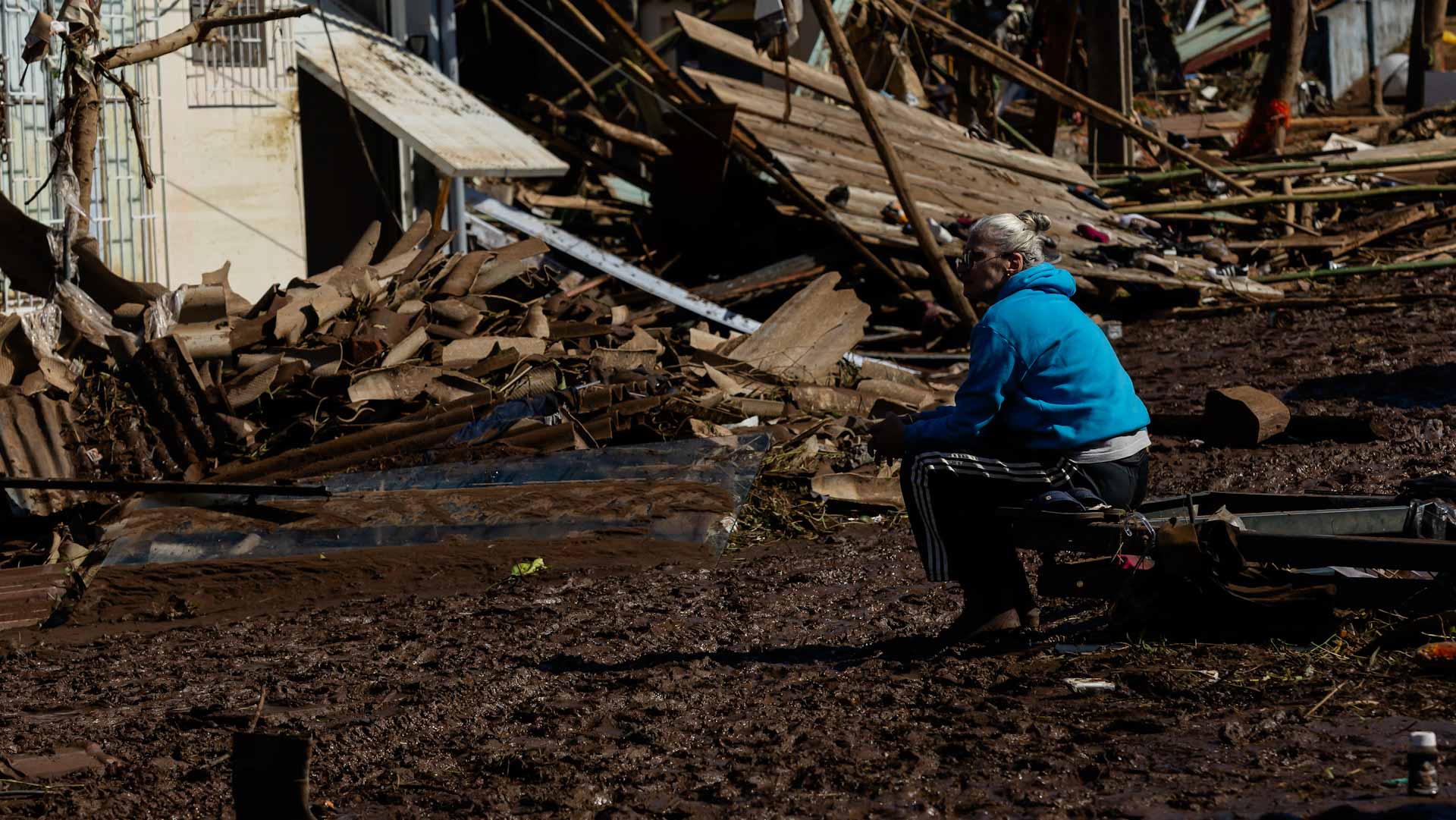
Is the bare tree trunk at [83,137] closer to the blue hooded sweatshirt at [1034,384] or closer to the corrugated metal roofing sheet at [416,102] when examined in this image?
the corrugated metal roofing sheet at [416,102]

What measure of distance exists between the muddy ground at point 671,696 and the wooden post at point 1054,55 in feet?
35.7

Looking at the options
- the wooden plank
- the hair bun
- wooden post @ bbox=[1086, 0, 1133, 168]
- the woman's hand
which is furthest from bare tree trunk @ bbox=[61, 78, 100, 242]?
wooden post @ bbox=[1086, 0, 1133, 168]

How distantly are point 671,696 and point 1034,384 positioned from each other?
165cm

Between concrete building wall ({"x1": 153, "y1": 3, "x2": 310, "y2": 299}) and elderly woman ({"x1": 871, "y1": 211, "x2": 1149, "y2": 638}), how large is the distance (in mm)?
7840

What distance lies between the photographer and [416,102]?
41.4 ft

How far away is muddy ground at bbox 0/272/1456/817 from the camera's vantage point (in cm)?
427

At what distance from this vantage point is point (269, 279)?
12500 millimetres

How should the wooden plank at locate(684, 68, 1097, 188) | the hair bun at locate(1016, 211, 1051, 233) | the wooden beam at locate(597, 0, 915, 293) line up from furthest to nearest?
1. the wooden plank at locate(684, 68, 1097, 188)
2. the wooden beam at locate(597, 0, 915, 293)
3. the hair bun at locate(1016, 211, 1051, 233)

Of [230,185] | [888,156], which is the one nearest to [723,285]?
[888,156]

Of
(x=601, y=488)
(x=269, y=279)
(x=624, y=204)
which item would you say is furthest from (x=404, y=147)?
(x=601, y=488)

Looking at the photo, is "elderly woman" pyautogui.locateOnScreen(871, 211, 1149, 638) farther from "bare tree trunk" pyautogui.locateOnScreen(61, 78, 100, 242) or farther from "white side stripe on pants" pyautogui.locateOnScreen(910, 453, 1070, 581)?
"bare tree trunk" pyautogui.locateOnScreen(61, 78, 100, 242)

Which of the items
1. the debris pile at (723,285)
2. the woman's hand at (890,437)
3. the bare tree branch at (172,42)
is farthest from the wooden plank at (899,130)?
the woman's hand at (890,437)

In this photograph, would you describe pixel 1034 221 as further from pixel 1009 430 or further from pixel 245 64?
pixel 245 64

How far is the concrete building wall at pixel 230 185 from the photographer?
11.8 m
